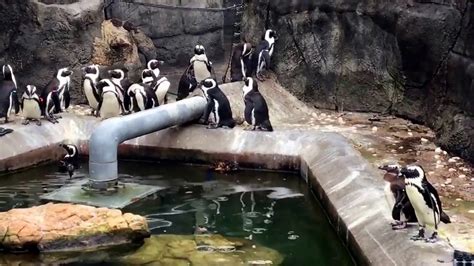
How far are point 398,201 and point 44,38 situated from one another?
8.75 metres

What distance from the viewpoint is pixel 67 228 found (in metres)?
6.23

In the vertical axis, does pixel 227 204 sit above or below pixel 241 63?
Result: below

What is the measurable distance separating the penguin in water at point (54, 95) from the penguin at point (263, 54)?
3.08 m

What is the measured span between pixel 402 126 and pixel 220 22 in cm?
579

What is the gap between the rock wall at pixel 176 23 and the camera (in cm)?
1523

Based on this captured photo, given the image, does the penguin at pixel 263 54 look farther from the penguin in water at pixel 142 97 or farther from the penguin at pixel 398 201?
the penguin at pixel 398 201

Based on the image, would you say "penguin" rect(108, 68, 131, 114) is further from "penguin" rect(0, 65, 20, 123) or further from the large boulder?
the large boulder

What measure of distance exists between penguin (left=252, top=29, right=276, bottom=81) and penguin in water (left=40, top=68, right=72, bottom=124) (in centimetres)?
308

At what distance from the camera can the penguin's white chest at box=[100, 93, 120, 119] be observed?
1027 centimetres

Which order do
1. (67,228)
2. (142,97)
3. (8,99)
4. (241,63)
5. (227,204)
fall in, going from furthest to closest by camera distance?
(241,63) → (142,97) → (8,99) → (227,204) → (67,228)

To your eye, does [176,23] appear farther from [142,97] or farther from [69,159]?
[69,159]

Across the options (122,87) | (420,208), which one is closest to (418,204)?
(420,208)

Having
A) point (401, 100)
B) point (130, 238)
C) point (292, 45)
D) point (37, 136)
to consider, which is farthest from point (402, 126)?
point (130, 238)

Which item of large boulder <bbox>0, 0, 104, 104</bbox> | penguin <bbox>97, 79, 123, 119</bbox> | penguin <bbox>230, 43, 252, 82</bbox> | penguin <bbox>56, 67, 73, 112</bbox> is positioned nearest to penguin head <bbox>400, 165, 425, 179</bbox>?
penguin <bbox>97, 79, 123, 119</bbox>
